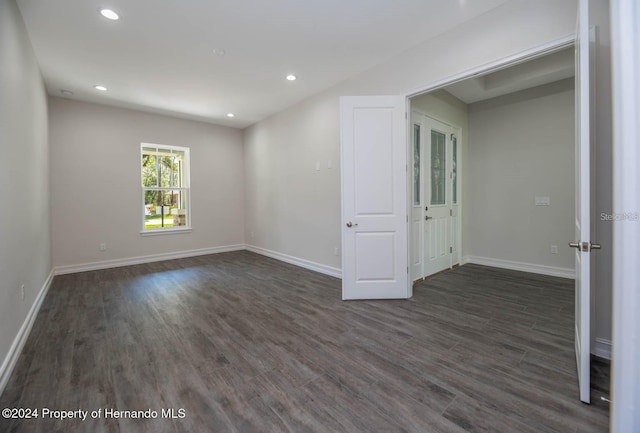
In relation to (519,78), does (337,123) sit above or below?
below

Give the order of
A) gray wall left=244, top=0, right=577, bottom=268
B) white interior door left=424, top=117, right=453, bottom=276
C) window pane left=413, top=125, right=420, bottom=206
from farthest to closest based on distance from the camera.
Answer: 1. white interior door left=424, top=117, right=453, bottom=276
2. window pane left=413, top=125, right=420, bottom=206
3. gray wall left=244, top=0, right=577, bottom=268

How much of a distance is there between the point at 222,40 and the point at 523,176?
4.69 m

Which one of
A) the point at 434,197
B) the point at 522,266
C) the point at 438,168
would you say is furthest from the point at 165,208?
the point at 522,266

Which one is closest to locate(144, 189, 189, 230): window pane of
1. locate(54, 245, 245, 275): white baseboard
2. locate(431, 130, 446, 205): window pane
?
locate(54, 245, 245, 275): white baseboard

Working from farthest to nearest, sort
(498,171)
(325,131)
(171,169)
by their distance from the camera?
(171,169)
(498,171)
(325,131)

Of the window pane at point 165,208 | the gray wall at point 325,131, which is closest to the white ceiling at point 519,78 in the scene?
the gray wall at point 325,131

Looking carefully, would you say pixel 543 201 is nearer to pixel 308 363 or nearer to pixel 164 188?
pixel 308 363

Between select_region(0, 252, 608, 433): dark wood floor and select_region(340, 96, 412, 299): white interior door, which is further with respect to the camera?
select_region(340, 96, 412, 299): white interior door

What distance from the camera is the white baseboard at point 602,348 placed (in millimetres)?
2010

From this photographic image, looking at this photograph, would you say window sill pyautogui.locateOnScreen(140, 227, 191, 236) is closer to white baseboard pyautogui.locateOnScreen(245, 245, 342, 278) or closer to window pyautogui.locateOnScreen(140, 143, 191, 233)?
window pyautogui.locateOnScreen(140, 143, 191, 233)

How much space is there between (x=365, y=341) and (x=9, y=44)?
12.1ft

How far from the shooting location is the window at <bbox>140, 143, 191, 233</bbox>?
17.7ft

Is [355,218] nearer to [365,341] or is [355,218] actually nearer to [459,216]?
[365,341]

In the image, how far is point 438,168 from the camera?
4.38 meters
